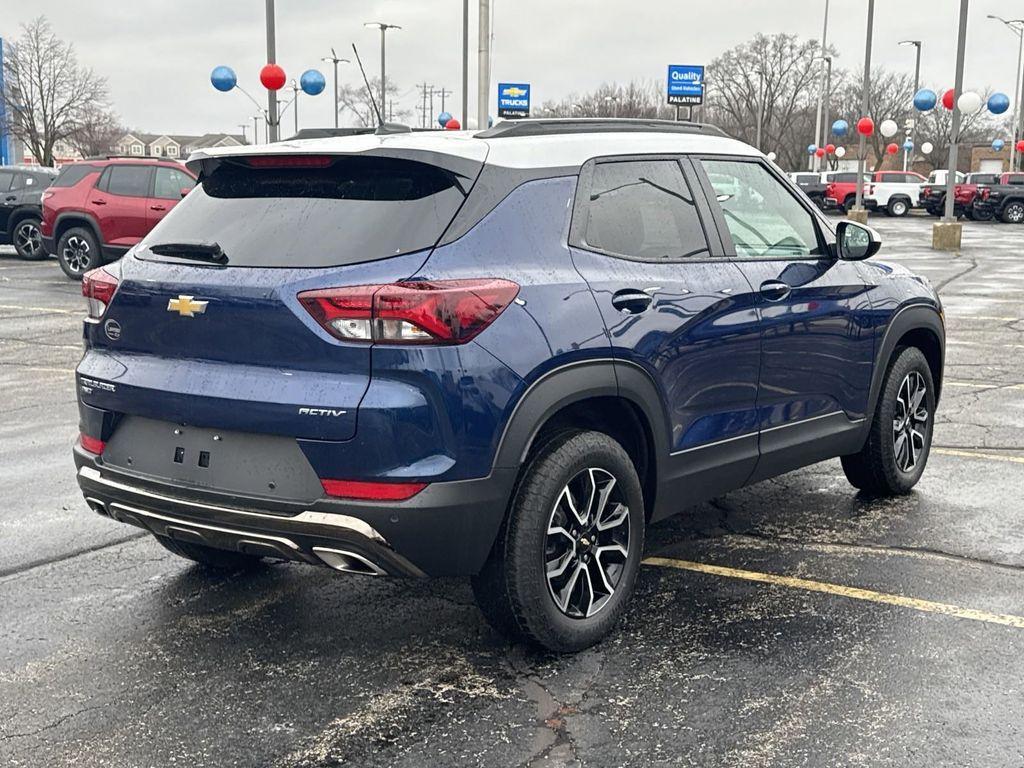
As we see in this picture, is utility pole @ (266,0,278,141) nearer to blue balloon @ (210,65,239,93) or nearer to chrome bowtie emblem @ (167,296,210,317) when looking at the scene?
blue balloon @ (210,65,239,93)

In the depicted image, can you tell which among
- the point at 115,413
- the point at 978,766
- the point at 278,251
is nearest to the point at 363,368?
the point at 278,251

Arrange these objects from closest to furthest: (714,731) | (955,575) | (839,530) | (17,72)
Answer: (714,731), (955,575), (839,530), (17,72)

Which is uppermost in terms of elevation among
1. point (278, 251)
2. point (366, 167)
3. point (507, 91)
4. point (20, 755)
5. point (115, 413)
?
point (507, 91)

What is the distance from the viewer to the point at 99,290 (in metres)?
4.15

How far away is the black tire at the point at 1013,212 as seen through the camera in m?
41.8

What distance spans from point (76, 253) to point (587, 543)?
15.8 metres

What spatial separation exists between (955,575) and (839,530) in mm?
724

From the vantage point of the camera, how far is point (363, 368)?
3.51m

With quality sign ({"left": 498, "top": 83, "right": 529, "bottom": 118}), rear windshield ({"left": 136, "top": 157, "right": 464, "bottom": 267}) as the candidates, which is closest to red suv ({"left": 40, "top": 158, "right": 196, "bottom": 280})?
rear windshield ({"left": 136, "top": 157, "right": 464, "bottom": 267})

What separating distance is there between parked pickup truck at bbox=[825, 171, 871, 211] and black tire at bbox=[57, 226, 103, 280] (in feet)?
115

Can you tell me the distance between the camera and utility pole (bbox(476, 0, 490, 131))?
2577 centimetres

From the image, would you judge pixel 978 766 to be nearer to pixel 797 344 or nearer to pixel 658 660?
pixel 658 660

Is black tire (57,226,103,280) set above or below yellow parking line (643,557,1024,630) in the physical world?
above

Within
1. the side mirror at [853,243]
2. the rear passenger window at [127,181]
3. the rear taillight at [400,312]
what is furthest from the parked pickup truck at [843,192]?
the rear taillight at [400,312]
